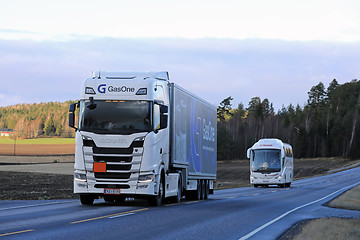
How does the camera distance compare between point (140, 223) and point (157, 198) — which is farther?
point (157, 198)

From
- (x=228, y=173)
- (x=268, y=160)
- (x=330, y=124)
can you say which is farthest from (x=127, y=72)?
(x=330, y=124)

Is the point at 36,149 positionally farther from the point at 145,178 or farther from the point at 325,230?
the point at 325,230

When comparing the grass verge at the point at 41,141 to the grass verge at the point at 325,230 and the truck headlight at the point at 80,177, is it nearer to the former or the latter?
the truck headlight at the point at 80,177

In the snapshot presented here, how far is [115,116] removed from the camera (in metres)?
20.1

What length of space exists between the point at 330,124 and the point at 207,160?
155680 mm

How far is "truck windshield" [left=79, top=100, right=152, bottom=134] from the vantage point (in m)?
19.9

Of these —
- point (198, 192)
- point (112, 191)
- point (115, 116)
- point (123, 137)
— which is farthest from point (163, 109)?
point (198, 192)

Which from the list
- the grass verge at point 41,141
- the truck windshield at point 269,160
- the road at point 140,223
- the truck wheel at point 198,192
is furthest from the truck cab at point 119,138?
the grass verge at point 41,141

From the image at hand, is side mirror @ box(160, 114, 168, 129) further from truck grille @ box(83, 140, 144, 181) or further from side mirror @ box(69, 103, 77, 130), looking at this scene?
side mirror @ box(69, 103, 77, 130)

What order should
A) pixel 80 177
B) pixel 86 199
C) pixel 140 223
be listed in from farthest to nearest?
pixel 86 199 < pixel 80 177 < pixel 140 223

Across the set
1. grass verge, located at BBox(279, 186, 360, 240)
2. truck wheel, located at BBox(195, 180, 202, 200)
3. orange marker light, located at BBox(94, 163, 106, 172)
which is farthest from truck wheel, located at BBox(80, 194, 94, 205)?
grass verge, located at BBox(279, 186, 360, 240)

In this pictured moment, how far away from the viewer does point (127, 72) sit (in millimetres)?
21375

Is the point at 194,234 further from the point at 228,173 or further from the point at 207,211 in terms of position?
the point at 228,173

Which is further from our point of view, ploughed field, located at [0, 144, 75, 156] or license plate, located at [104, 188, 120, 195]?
ploughed field, located at [0, 144, 75, 156]
